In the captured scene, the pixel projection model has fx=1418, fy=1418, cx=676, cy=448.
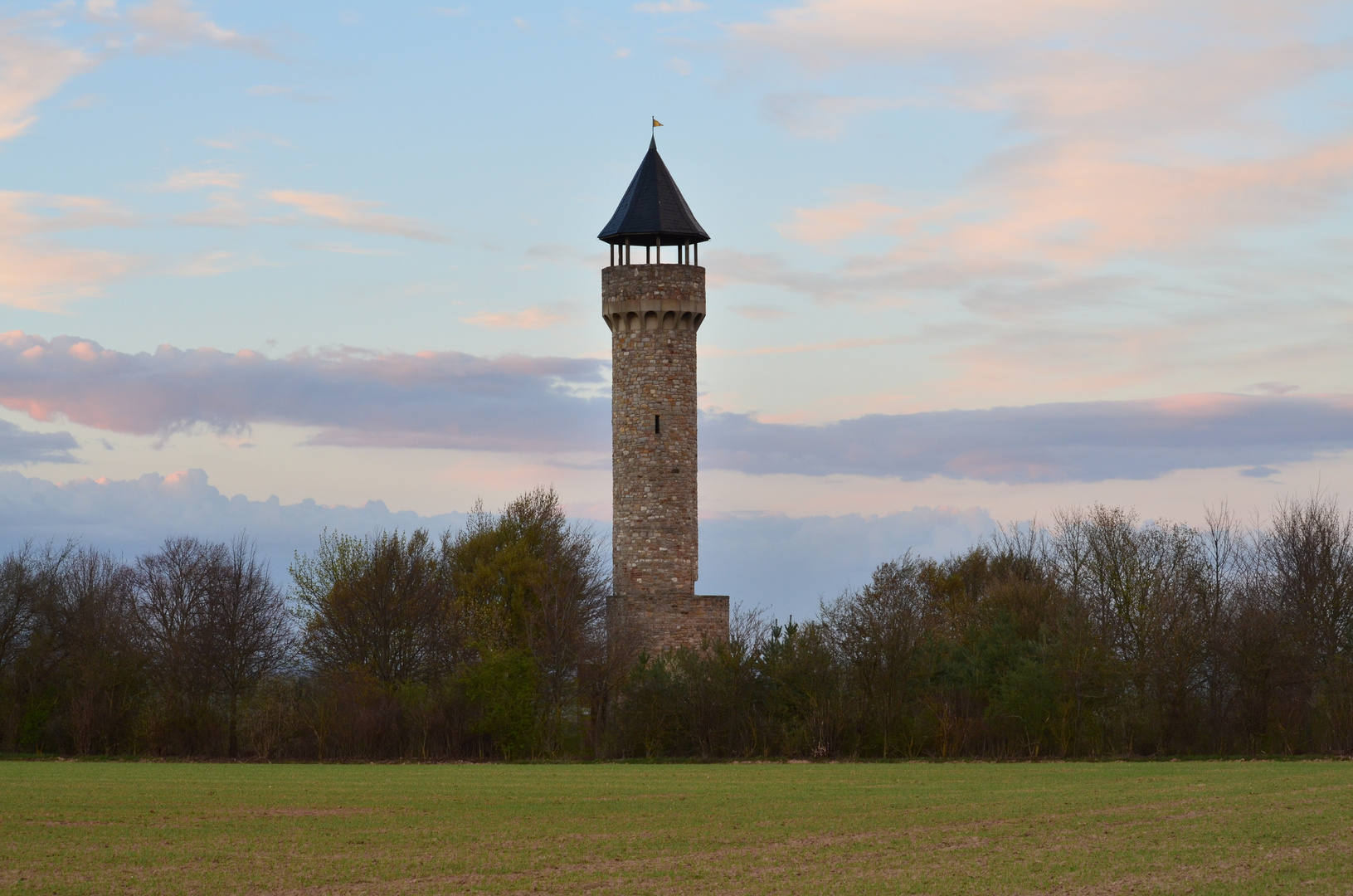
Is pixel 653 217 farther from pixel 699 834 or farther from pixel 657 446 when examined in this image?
pixel 699 834

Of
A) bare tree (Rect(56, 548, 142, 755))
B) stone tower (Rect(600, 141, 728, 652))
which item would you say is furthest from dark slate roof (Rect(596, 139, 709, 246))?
bare tree (Rect(56, 548, 142, 755))

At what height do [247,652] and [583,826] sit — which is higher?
[247,652]

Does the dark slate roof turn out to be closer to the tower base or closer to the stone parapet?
the stone parapet

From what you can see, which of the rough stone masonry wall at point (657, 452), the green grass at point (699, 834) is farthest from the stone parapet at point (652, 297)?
the green grass at point (699, 834)

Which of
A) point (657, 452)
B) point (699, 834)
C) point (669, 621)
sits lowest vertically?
point (699, 834)

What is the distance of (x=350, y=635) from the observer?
1855 inches

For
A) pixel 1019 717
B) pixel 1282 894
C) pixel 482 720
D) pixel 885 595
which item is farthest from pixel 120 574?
pixel 1282 894

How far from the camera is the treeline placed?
37469 millimetres

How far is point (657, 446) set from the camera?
147 ft

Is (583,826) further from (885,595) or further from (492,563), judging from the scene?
(492,563)

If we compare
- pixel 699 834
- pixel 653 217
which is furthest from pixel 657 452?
pixel 699 834

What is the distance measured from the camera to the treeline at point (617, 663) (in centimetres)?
3747

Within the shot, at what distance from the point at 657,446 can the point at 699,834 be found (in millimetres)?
25473

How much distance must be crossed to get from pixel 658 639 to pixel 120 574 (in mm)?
21487
